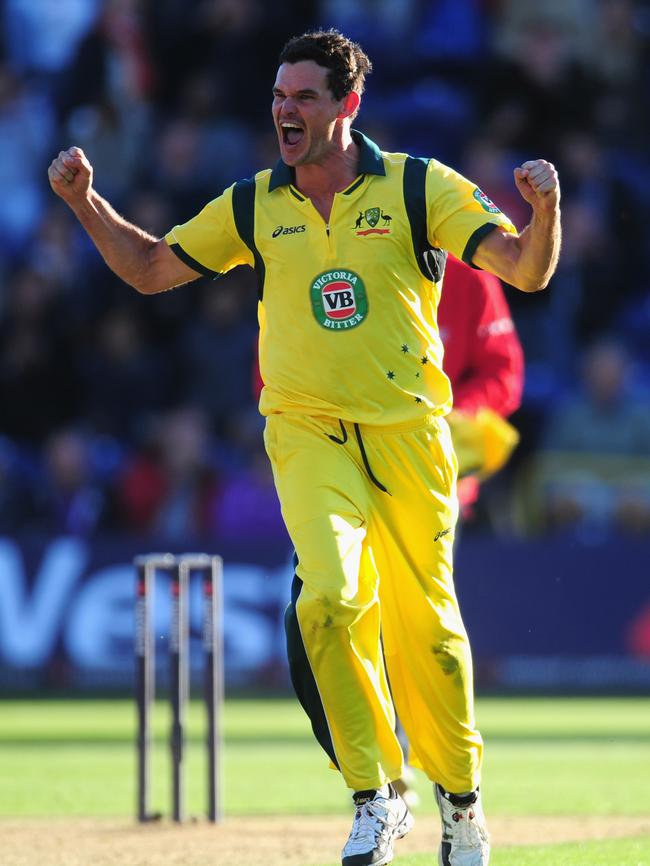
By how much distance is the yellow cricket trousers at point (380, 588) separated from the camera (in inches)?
232

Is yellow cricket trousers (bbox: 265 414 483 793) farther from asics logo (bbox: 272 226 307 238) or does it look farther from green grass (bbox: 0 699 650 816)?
green grass (bbox: 0 699 650 816)

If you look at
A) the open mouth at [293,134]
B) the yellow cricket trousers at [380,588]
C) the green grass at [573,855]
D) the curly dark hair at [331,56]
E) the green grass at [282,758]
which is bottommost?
the green grass at [282,758]

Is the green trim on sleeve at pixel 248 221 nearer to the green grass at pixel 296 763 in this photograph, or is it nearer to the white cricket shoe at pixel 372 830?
the white cricket shoe at pixel 372 830

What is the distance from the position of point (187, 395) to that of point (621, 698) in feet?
16.2

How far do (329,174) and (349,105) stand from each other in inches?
9.9

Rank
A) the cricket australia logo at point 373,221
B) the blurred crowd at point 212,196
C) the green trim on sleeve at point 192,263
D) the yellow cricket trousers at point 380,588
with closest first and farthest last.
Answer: the yellow cricket trousers at point 380,588 < the cricket australia logo at point 373,221 < the green trim on sleeve at point 192,263 < the blurred crowd at point 212,196

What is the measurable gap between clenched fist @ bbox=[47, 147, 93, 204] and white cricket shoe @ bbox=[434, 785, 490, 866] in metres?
2.43

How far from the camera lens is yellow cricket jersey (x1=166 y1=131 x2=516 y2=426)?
597 centimetres

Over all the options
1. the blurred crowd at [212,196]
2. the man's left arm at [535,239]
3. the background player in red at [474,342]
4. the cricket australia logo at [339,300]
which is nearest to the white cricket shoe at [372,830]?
the cricket australia logo at [339,300]

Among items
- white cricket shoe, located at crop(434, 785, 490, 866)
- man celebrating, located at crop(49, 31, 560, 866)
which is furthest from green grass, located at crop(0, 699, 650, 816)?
man celebrating, located at crop(49, 31, 560, 866)

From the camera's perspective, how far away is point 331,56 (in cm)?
610

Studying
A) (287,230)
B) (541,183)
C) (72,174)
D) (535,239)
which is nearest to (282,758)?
(287,230)

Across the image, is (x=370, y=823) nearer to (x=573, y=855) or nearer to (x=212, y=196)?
(x=573, y=855)

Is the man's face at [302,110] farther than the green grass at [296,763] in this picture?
No
